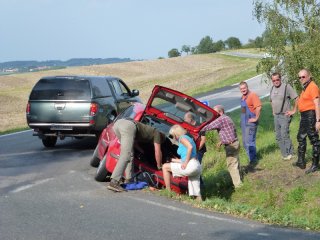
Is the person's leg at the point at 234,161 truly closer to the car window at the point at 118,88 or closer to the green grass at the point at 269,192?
the green grass at the point at 269,192

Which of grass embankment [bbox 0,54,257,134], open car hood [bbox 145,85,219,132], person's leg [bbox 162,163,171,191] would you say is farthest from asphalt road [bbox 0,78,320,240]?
grass embankment [bbox 0,54,257,134]

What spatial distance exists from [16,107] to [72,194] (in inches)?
1137

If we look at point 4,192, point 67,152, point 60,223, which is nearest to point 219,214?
point 60,223

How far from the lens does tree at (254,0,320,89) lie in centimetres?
1578

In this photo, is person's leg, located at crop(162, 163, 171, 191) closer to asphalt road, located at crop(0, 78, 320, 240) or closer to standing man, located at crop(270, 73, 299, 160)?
asphalt road, located at crop(0, 78, 320, 240)

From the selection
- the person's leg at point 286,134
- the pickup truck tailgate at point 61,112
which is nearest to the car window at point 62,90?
the pickup truck tailgate at point 61,112

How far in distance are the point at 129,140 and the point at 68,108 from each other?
4.96 metres

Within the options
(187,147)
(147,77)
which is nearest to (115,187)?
(187,147)

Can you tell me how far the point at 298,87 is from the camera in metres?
16.3

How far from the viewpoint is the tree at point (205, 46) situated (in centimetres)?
16688

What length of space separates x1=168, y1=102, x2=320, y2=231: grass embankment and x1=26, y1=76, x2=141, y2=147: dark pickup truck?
10.0 ft

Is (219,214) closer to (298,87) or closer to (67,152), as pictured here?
(67,152)

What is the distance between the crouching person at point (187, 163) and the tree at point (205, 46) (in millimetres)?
158533

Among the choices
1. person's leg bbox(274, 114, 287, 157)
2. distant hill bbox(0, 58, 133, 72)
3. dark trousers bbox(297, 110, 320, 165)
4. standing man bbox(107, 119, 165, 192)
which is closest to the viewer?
standing man bbox(107, 119, 165, 192)
